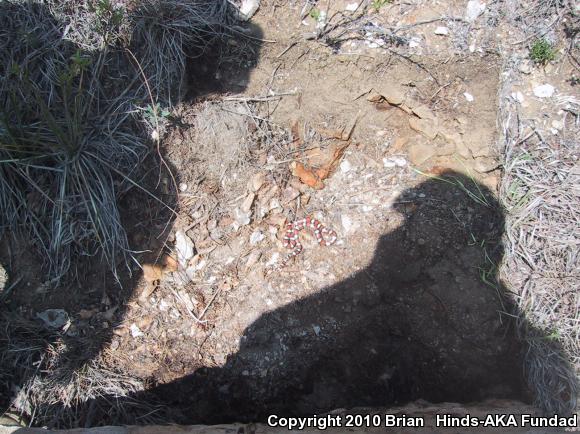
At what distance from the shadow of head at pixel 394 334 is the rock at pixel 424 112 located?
0.42 m

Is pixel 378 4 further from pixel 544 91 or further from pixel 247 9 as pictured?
pixel 544 91

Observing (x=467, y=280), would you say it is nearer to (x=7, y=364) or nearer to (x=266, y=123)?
(x=266, y=123)

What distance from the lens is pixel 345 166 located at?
2.74 metres

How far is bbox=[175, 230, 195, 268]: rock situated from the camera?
264 centimetres

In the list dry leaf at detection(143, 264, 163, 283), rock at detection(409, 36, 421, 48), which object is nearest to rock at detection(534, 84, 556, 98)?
rock at detection(409, 36, 421, 48)

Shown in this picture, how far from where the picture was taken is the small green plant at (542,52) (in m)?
2.43

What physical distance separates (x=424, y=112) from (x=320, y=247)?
3.62ft

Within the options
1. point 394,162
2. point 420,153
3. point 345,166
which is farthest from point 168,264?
point 420,153

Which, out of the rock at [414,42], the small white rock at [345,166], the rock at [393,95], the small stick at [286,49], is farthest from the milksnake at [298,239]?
the rock at [414,42]

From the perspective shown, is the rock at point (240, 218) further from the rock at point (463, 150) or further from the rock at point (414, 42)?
the rock at point (414, 42)

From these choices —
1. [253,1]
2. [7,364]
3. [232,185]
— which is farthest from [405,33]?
[7,364]

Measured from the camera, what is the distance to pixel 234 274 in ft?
8.57

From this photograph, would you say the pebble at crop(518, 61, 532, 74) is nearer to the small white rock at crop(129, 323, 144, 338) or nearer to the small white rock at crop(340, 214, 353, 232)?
the small white rock at crop(340, 214, 353, 232)

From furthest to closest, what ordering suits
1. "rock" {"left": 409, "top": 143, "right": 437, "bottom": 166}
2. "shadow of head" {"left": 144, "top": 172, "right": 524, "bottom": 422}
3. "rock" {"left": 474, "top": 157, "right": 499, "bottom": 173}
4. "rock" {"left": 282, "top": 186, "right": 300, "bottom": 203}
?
"rock" {"left": 282, "top": 186, "right": 300, "bottom": 203}
"rock" {"left": 409, "top": 143, "right": 437, "bottom": 166}
"rock" {"left": 474, "top": 157, "right": 499, "bottom": 173}
"shadow of head" {"left": 144, "top": 172, "right": 524, "bottom": 422}
